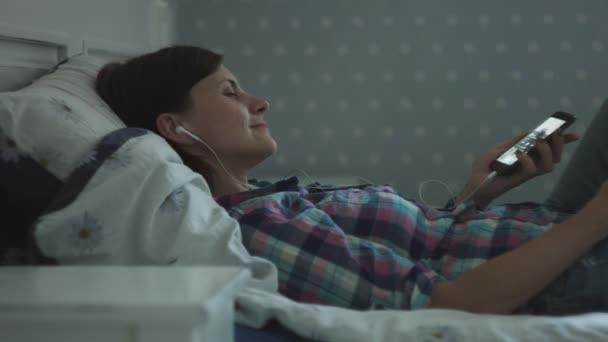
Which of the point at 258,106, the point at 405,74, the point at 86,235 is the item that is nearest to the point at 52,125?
the point at 86,235

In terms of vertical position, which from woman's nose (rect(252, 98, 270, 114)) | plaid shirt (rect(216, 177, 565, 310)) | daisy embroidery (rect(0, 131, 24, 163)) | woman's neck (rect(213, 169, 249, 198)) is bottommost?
woman's neck (rect(213, 169, 249, 198))

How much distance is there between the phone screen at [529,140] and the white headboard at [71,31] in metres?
0.82

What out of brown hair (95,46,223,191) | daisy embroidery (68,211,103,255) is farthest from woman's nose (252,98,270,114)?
daisy embroidery (68,211,103,255)

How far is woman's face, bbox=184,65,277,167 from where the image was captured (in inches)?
44.9

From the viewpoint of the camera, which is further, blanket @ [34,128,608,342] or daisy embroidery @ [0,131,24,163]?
daisy embroidery @ [0,131,24,163]

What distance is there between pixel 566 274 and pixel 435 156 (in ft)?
3.13

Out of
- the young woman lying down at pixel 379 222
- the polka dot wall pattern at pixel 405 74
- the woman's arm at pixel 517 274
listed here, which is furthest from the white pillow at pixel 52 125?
the polka dot wall pattern at pixel 405 74

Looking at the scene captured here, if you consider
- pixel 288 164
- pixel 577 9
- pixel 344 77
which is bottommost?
pixel 288 164

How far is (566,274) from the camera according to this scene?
885 mm

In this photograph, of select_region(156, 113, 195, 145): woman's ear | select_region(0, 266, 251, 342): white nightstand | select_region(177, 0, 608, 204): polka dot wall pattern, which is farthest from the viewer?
select_region(177, 0, 608, 204): polka dot wall pattern

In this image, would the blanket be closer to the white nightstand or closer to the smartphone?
the white nightstand

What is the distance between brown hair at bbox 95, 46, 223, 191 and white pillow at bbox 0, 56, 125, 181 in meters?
0.19

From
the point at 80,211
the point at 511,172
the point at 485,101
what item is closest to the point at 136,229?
the point at 80,211

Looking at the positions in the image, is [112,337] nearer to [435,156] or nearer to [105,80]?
[105,80]
